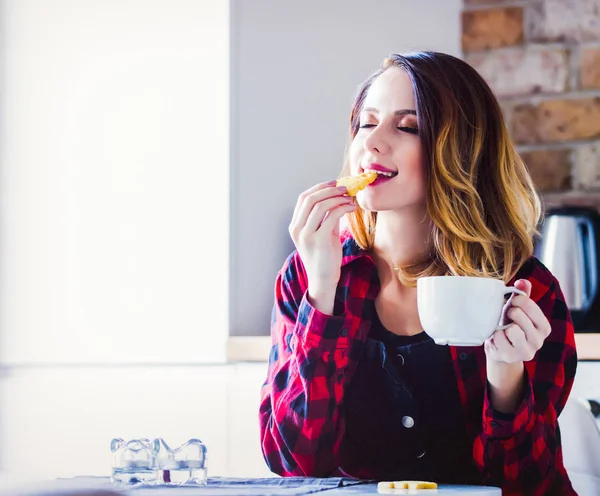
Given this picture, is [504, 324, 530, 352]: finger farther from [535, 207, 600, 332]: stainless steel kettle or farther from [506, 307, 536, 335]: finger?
[535, 207, 600, 332]: stainless steel kettle

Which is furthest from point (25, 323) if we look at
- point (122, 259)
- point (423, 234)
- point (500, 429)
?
point (500, 429)

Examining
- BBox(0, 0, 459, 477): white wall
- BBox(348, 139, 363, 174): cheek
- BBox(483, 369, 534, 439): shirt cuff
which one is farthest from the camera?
BBox(0, 0, 459, 477): white wall

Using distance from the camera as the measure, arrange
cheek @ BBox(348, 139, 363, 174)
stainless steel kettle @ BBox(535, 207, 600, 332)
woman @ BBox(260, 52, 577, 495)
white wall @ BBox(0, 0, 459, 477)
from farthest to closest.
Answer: white wall @ BBox(0, 0, 459, 477)
stainless steel kettle @ BBox(535, 207, 600, 332)
cheek @ BBox(348, 139, 363, 174)
woman @ BBox(260, 52, 577, 495)

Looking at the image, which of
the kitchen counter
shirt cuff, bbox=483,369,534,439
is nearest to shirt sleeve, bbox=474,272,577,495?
shirt cuff, bbox=483,369,534,439

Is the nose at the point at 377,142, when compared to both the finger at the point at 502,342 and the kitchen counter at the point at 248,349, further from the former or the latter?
the kitchen counter at the point at 248,349

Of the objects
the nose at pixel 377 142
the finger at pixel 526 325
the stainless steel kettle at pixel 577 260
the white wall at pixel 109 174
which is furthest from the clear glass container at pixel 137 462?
the white wall at pixel 109 174

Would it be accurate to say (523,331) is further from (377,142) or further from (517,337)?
(377,142)

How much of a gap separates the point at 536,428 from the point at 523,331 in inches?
7.4

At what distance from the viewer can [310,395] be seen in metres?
1.20

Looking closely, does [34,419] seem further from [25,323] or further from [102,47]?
[102,47]

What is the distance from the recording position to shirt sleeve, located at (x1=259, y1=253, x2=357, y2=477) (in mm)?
1193

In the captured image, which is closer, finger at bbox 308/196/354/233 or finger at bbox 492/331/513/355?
finger at bbox 492/331/513/355

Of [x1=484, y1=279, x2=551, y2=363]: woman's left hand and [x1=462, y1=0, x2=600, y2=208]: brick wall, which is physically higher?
[x1=462, y1=0, x2=600, y2=208]: brick wall

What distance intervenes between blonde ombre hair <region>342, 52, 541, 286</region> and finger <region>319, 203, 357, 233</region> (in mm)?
142
